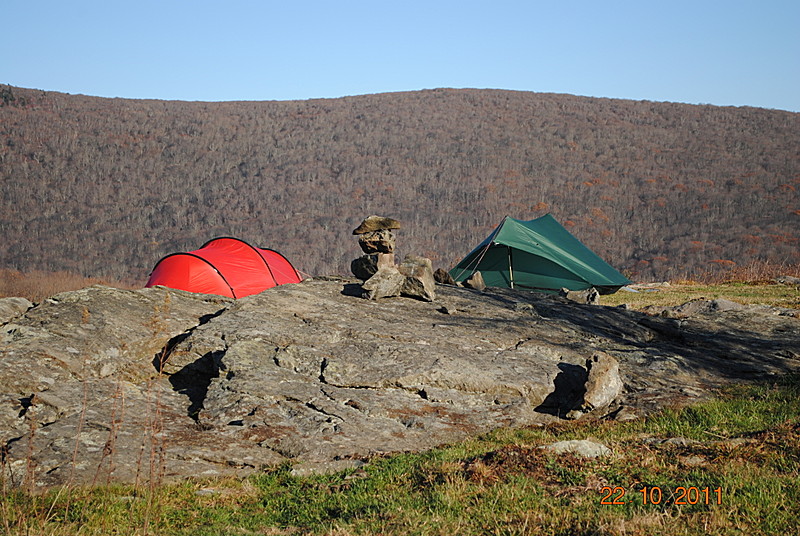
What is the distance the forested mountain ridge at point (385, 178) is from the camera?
37.4m

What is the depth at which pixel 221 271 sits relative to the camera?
13.5 meters

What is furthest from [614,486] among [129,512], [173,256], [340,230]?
[340,230]

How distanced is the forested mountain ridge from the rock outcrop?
2588 centimetres

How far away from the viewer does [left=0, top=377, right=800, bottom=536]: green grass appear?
3725 mm

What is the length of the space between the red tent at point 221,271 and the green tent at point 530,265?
5.70 m

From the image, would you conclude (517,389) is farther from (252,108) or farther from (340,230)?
(252,108)

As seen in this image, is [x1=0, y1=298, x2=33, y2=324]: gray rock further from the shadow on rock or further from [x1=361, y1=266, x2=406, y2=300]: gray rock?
the shadow on rock

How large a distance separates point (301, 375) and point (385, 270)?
10.6 ft

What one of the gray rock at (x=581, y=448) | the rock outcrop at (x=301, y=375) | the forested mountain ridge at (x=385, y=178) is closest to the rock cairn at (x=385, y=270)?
the rock outcrop at (x=301, y=375)

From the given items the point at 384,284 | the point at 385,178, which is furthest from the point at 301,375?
the point at 385,178

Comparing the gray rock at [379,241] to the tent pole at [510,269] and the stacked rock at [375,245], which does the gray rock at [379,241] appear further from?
the tent pole at [510,269]

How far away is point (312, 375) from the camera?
270 inches

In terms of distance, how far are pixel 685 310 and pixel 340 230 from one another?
97.8ft

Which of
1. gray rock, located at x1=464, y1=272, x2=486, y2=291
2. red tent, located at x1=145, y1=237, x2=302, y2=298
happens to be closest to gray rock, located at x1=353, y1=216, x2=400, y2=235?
gray rock, located at x1=464, y1=272, x2=486, y2=291
